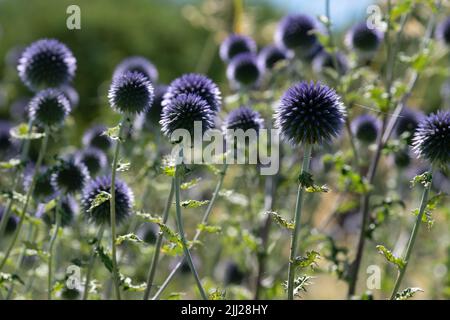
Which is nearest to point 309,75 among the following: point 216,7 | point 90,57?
point 216,7

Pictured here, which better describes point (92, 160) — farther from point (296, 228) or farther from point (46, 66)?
point (296, 228)

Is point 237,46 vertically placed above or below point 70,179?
above

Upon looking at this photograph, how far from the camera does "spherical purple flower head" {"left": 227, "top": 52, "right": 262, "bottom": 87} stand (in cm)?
496

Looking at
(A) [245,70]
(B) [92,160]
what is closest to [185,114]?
(B) [92,160]

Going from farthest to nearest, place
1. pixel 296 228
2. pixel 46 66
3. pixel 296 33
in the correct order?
pixel 296 33 < pixel 46 66 < pixel 296 228

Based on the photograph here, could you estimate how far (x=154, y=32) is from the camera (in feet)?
50.2

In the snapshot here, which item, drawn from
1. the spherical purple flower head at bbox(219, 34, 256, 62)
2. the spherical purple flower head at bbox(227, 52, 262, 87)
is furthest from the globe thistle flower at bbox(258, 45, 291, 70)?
the spherical purple flower head at bbox(227, 52, 262, 87)

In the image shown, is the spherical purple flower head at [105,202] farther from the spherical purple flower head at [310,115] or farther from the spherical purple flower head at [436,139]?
the spherical purple flower head at [436,139]

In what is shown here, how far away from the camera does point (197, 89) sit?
347cm

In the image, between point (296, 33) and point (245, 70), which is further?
point (296, 33)

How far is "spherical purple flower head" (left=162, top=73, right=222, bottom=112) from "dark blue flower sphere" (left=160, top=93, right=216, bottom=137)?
268mm

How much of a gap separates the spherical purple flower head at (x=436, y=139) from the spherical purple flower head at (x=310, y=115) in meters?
0.41

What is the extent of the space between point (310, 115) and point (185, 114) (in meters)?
0.62

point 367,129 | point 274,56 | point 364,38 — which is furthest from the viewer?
point 274,56
